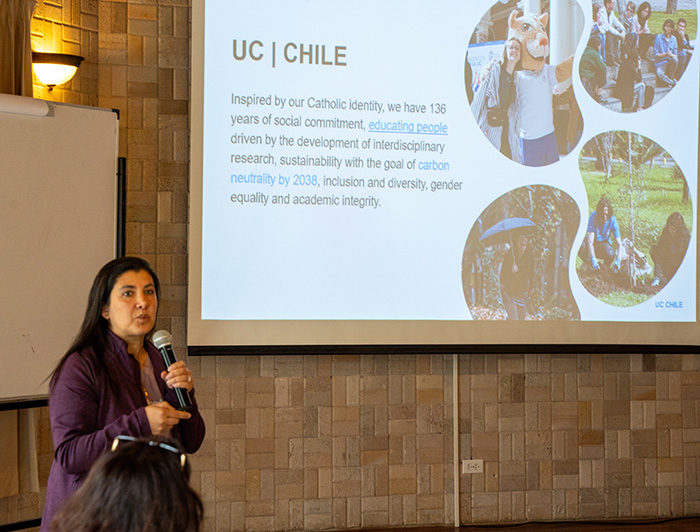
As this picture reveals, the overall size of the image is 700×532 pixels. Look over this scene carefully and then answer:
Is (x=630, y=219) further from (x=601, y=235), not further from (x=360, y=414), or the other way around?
(x=360, y=414)

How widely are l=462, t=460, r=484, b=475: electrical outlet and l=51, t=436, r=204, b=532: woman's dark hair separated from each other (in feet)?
10.9

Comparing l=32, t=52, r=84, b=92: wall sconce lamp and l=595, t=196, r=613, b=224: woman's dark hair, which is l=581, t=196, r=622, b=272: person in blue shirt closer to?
l=595, t=196, r=613, b=224: woman's dark hair

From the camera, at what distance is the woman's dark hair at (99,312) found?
2.02m

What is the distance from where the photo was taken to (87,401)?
6.44 ft

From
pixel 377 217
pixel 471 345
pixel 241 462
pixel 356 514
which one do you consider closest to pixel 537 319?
pixel 471 345

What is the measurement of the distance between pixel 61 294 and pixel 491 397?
2284mm

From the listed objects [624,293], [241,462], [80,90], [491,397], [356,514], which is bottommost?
[356,514]

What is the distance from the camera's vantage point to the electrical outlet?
4266 mm

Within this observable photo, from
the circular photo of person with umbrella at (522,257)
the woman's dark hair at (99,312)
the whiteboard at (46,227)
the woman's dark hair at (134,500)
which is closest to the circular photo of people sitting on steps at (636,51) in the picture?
the circular photo of person with umbrella at (522,257)

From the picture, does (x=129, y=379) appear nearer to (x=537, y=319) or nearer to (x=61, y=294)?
(x=61, y=294)

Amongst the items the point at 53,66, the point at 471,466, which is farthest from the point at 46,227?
the point at 471,466

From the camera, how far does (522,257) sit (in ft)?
13.8

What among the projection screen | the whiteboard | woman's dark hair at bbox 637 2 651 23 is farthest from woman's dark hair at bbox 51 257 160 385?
woman's dark hair at bbox 637 2 651 23

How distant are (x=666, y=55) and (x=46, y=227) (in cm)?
333
